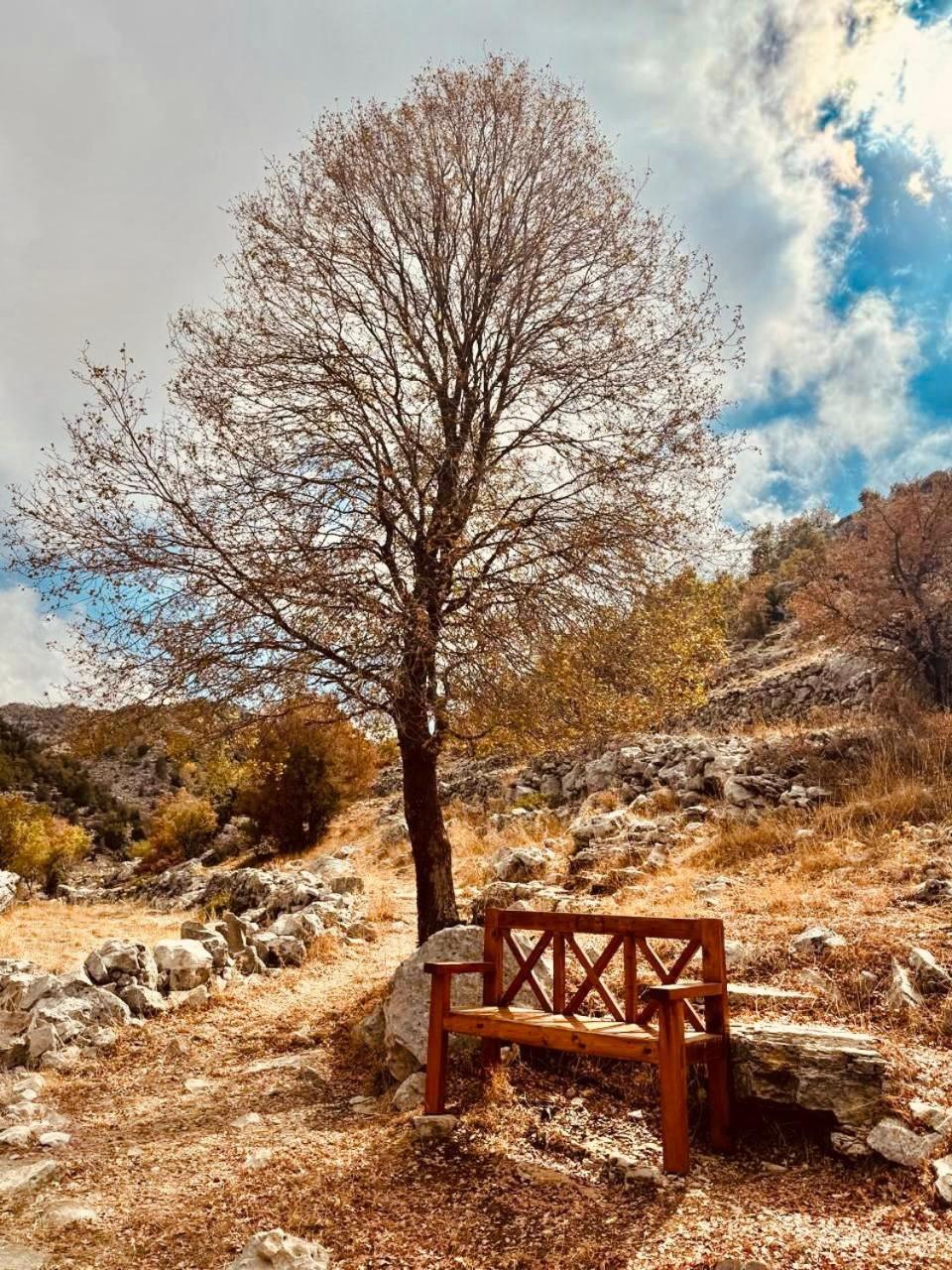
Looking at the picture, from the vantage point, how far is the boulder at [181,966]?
900cm

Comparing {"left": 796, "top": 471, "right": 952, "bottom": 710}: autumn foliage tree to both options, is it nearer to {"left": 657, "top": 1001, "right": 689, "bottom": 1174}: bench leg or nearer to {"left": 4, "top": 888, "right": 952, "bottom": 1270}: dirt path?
{"left": 4, "top": 888, "right": 952, "bottom": 1270}: dirt path

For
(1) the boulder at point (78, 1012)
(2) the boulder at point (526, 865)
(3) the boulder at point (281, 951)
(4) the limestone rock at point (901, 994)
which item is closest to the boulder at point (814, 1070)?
(4) the limestone rock at point (901, 994)

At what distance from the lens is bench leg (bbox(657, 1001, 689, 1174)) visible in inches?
176

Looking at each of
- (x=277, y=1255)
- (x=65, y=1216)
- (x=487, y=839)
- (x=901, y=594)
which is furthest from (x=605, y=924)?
(x=901, y=594)

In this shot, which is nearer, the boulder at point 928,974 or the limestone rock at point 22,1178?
the limestone rock at point 22,1178

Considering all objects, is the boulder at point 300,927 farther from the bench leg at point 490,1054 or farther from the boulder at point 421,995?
the bench leg at point 490,1054

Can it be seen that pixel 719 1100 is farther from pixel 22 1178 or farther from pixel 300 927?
pixel 300 927

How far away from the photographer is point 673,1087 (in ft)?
14.7

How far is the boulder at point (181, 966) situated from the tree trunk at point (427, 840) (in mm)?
2449

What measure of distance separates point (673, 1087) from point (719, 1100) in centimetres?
A: 63

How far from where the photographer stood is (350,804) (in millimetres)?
28766

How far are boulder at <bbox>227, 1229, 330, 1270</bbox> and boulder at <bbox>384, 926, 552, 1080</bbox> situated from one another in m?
2.63

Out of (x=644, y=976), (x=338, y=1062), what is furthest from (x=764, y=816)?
(x=338, y=1062)

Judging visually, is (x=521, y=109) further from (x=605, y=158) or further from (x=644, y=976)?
(x=644, y=976)
